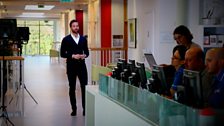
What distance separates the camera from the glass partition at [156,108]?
2.18m

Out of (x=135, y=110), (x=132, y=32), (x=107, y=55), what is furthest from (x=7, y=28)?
(x=135, y=110)

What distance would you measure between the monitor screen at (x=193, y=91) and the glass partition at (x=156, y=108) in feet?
0.25

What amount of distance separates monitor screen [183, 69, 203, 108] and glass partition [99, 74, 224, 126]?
8 cm

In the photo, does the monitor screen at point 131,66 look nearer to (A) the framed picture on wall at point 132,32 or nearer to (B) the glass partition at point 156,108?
(B) the glass partition at point 156,108

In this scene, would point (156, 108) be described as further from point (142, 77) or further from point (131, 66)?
point (131, 66)

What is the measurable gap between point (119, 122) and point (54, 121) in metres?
3.17

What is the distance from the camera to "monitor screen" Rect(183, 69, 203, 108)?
2.47 meters

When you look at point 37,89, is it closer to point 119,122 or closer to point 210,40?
point 210,40

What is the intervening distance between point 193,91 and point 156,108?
0.38 m

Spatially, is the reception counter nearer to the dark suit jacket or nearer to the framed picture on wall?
the dark suit jacket

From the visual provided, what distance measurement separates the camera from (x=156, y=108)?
2811 millimetres

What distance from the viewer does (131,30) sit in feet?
32.7

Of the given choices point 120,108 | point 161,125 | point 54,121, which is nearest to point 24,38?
point 54,121

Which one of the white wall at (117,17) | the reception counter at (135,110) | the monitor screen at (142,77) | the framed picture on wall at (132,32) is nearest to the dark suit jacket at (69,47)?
the reception counter at (135,110)
